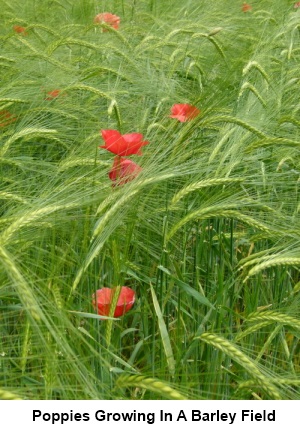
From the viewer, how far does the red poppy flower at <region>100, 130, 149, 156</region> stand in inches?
52.8

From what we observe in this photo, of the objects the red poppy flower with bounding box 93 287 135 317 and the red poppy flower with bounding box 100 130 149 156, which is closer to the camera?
the red poppy flower with bounding box 93 287 135 317

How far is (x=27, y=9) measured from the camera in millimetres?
3150

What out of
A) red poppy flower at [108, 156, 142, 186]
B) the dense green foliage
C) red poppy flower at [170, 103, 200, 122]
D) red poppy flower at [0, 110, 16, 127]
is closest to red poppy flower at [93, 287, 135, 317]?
the dense green foliage

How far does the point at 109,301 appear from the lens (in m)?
1.20

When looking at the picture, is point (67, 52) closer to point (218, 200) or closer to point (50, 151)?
point (50, 151)

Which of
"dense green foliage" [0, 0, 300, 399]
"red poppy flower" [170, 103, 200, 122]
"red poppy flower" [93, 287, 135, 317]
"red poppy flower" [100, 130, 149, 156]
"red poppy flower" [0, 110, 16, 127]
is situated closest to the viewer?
"dense green foliage" [0, 0, 300, 399]

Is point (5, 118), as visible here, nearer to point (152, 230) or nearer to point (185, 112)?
point (185, 112)

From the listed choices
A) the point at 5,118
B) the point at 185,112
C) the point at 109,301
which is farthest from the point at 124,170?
the point at 5,118

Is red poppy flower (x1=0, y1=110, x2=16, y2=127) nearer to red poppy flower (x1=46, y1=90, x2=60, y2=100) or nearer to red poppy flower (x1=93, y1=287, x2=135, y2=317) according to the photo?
red poppy flower (x1=46, y1=90, x2=60, y2=100)

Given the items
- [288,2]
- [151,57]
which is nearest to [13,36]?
[151,57]

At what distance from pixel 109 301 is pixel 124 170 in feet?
0.75

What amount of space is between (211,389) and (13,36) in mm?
1363

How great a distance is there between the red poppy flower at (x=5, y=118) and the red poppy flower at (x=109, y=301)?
61 centimetres

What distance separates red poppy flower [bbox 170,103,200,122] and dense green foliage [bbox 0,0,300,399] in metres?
0.03
